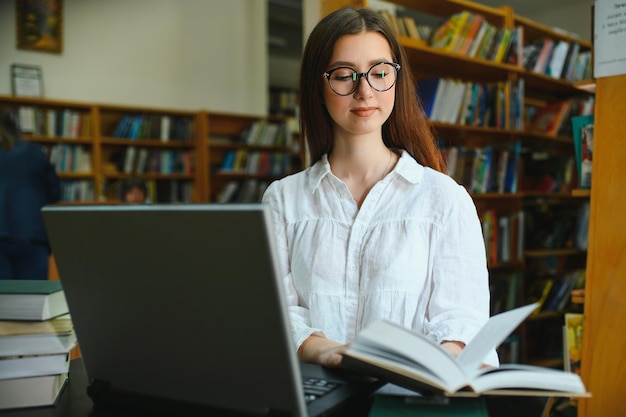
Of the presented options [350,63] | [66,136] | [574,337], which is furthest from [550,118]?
[66,136]

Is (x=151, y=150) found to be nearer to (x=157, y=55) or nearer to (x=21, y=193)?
(x=157, y=55)

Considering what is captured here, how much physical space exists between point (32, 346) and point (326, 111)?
2.41ft

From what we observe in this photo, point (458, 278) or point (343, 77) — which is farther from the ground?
point (343, 77)

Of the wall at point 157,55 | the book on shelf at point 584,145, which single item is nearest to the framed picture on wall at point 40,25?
the wall at point 157,55

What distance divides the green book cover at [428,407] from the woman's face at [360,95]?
594mm

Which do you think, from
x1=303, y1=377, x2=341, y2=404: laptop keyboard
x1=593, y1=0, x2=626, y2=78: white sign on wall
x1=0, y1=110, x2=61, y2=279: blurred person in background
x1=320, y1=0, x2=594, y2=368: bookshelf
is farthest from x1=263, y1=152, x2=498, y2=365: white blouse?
x1=0, y1=110, x2=61, y2=279: blurred person in background

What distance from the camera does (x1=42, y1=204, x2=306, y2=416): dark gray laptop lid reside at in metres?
0.61

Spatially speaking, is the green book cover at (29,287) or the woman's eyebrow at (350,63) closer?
the green book cover at (29,287)

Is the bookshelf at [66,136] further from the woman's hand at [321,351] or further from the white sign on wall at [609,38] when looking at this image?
the woman's hand at [321,351]

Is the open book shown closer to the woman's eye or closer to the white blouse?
the white blouse

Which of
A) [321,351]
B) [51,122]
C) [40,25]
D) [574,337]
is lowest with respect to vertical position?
[574,337]

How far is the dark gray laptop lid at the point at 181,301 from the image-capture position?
608 mm

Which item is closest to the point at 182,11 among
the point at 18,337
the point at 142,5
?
the point at 142,5

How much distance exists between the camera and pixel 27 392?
85 centimetres
